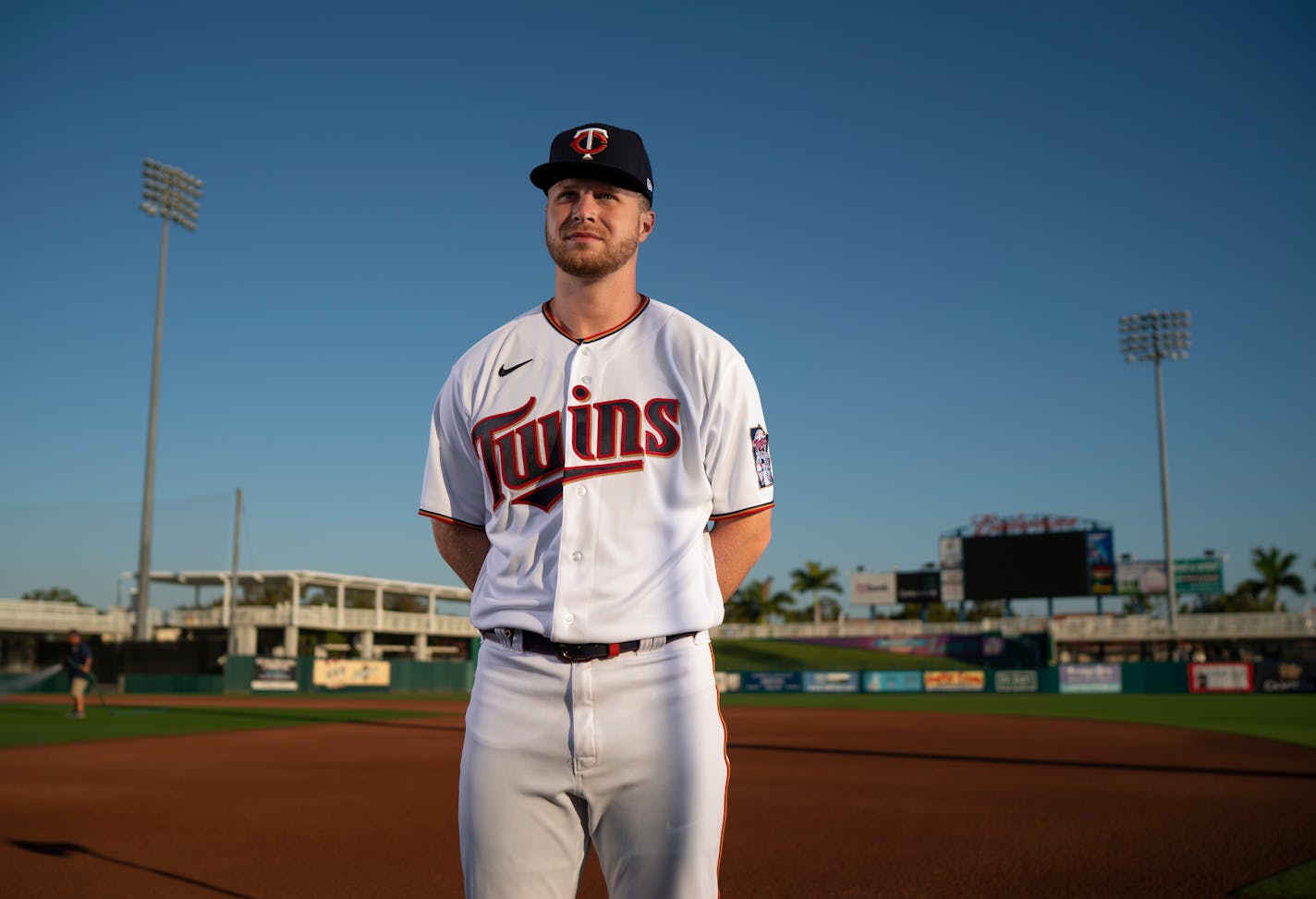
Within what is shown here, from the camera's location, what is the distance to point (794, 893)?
19.6 feet

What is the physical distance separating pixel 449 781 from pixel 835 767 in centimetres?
470

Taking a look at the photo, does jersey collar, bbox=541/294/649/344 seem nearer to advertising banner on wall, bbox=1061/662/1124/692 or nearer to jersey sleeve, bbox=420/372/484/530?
jersey sleeve, bbox=420/372/484/530

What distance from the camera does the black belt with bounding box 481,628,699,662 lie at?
2.16m

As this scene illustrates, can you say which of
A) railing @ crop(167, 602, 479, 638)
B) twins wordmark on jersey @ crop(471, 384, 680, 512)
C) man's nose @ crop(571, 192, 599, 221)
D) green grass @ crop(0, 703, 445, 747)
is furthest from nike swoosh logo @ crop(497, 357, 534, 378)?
railing @ crop(167, 602, 479, 638)

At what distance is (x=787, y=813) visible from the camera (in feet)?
29.5

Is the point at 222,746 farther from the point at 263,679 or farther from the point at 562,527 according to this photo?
the point at 263,679

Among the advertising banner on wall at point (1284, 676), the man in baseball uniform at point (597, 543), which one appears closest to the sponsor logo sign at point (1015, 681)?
the advertising banner on wall at point (1284, 676)

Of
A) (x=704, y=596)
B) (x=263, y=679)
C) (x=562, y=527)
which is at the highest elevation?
(x=562, y=527)

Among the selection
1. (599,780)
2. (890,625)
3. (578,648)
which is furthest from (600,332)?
(890,625)

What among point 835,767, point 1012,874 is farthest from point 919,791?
point 1012,874

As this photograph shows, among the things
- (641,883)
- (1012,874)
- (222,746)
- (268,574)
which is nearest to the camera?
(641,883)

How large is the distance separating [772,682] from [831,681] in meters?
2.30

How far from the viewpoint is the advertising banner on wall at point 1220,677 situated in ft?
118

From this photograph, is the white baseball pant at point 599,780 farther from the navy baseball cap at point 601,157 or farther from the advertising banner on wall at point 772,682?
the advertising banner on wall at point 772,682
